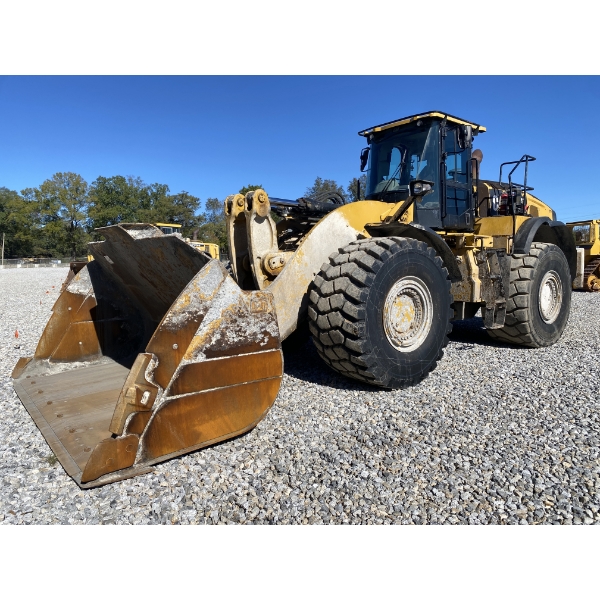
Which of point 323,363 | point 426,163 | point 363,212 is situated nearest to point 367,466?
point 323,363

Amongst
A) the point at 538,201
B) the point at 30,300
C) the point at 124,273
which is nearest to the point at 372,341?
the point at 124,273

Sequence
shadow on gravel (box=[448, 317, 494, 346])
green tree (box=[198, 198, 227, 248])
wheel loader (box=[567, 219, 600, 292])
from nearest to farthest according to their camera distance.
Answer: shadow on gravel (box=[448, 317, 494, 346]) → wheel loader (box=[567, 219, 600, 292]) → green tree (box=[198, 198, 227, 248])

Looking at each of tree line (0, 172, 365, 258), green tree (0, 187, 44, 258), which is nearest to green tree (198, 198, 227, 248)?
tree line (0, 172, 365, 258)

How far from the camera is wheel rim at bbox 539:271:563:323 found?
6348mm

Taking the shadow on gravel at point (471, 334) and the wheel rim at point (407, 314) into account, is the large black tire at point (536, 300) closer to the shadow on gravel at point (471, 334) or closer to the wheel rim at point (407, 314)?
the shadow on gravel at point (471, 334)

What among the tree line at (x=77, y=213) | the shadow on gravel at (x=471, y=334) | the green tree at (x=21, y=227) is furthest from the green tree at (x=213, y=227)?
the shadow on gravel at (x=471, y=334)

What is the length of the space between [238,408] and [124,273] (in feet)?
7.45

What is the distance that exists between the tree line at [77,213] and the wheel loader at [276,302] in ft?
180

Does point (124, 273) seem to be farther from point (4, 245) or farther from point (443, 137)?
point (4, 245)

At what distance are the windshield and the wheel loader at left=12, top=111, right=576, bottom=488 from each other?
0.06 ft

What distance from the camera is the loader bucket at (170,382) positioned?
2586 mm

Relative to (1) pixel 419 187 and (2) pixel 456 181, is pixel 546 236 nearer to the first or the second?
(2) pixel 456 181

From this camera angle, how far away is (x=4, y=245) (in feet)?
215

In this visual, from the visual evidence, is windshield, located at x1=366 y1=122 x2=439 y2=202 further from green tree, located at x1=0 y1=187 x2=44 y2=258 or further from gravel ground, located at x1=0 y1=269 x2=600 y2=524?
green tree, located at x1=0 y1=187 x2=44 y2=258
